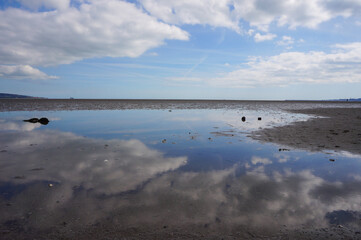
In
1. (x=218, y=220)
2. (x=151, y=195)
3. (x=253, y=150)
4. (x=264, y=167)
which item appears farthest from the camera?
(x=253, y=150)

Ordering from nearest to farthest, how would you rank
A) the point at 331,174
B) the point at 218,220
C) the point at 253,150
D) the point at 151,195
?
the point at 218,220, the point at 151,195, the point at 331,174, the point at 253,150

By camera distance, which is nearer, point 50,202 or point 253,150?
point 50,202

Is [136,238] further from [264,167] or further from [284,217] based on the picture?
[264,167]

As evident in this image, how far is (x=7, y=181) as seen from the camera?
6.11 metres

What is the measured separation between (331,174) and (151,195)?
611cm

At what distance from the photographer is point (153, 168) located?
24.4 feet

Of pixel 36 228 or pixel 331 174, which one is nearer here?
pixel 36 228

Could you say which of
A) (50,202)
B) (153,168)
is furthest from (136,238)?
(153,168)

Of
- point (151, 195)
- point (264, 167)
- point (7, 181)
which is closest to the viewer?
point (151, 195)

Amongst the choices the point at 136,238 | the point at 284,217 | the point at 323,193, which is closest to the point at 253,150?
the point at 323,193

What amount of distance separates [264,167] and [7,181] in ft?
27.1

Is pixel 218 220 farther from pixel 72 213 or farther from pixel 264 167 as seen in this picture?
pixel 264 167

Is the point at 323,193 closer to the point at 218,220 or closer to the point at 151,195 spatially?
the point at 218,220

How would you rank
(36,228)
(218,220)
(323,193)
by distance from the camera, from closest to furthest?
(36,228), (218,220), (323,193)
